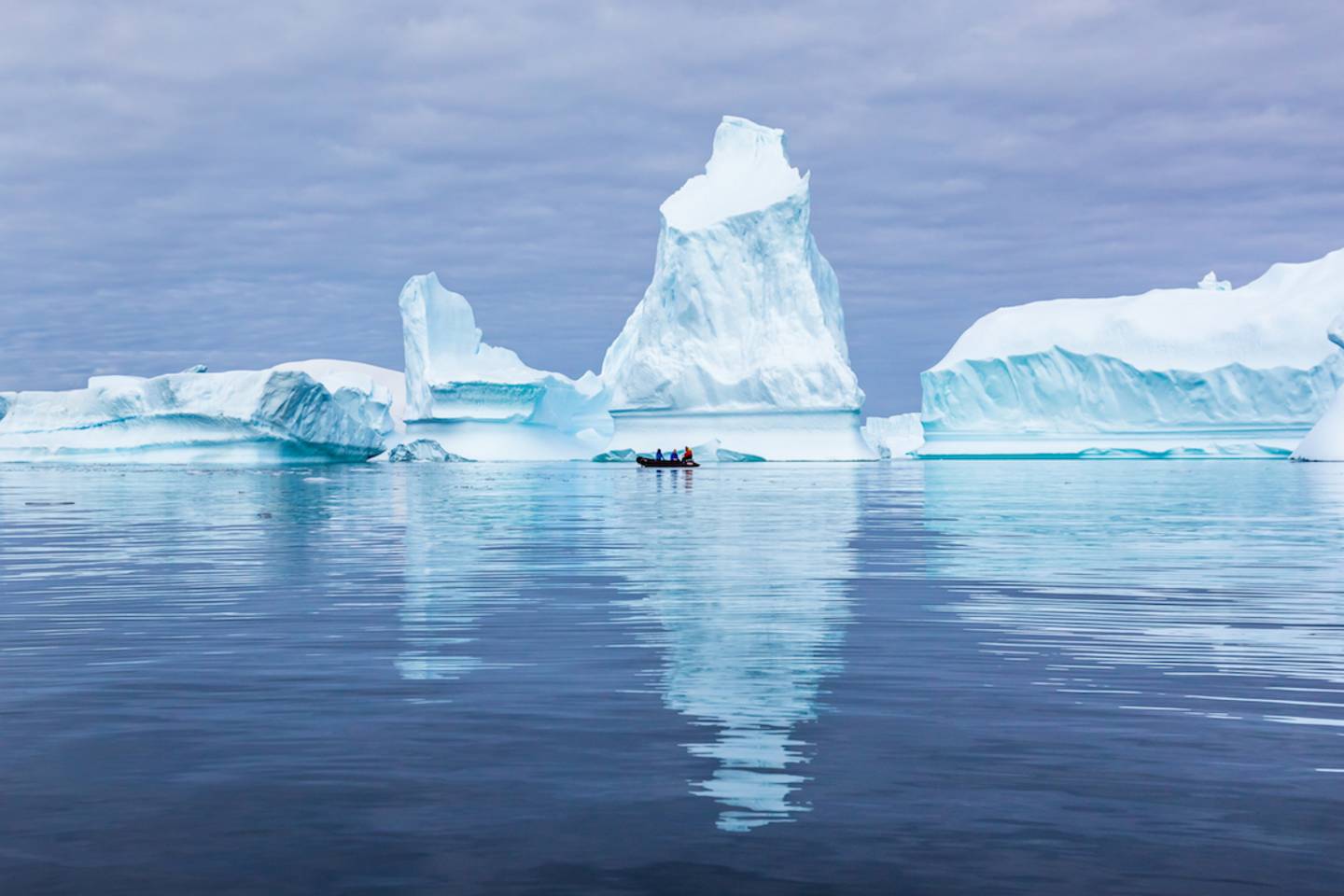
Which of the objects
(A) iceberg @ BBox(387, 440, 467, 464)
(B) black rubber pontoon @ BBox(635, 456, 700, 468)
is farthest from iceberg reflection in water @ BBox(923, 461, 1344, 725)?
(A) iceberg @ BBox(387, 440, 467, 464)

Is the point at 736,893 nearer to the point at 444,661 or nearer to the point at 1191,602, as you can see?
the point at 444,661

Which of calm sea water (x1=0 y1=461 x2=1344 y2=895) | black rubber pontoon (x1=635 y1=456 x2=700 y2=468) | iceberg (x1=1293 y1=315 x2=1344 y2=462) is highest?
iceberg (x1=1293 y1=315 x2=1344 y2=462)

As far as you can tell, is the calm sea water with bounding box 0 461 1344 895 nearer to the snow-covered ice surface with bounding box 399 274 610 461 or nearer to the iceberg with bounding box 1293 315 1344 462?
the iceberg with bounding box 1293 315 1344 462

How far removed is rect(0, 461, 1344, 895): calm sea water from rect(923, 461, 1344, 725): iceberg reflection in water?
0.14ft

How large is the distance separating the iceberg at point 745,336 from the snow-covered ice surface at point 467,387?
1031 cm

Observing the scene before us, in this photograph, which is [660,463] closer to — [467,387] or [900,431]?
[467,387]

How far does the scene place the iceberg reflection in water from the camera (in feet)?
18.5

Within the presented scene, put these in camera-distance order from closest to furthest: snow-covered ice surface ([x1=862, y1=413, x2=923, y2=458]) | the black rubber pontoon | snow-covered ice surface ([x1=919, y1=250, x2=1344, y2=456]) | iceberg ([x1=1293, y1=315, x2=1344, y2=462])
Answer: iceberg ([x1=1293, y1=315, x2=1344, y2=462]) < the black rubber pontoon < snow-covered ice surface ([x1=919, y1=250, x2=1344, y2=456]) < snow-covered ice surface ([x1=862, y1=413, x2=923, y2=458])

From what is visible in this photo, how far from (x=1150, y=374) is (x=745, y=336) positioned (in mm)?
19290

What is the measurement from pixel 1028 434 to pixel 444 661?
62137 millimetres

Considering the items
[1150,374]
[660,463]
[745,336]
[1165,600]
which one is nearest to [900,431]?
[1150,374]

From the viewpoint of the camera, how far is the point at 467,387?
6475 centimetres

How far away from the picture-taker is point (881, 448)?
64.9 metres

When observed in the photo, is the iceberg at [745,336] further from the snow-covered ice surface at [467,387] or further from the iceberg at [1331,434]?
the iceberg at [1331,434]
